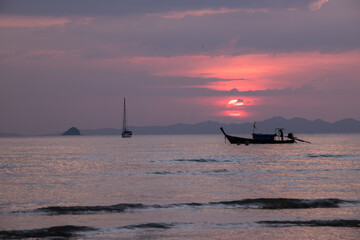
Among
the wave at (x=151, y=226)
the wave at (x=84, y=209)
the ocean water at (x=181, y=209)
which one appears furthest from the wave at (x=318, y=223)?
the wave at (x=84, y=209)

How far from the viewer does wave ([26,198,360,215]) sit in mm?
26188

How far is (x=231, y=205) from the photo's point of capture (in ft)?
90.6

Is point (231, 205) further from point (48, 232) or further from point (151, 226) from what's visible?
point (48, 232)

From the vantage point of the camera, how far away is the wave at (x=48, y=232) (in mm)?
19594

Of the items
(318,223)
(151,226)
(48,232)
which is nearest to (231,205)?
(318,223)

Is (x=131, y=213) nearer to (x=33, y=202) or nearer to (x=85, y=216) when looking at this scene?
(x=85, y=216)

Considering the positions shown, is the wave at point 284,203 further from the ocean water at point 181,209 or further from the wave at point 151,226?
the wave at point 151,226

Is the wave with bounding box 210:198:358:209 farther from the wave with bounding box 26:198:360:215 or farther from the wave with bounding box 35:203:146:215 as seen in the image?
the wave with bounding box 35:203:146:215

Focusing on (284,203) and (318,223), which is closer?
(318,223)

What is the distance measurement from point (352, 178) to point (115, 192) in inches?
962

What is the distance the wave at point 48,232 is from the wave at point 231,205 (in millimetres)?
4475

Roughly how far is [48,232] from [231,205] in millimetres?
11882

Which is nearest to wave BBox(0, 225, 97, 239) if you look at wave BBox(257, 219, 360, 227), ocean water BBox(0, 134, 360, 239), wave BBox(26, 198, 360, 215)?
ocean water BBox(0, 134, 360, 239)

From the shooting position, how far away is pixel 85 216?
24.4 meters
